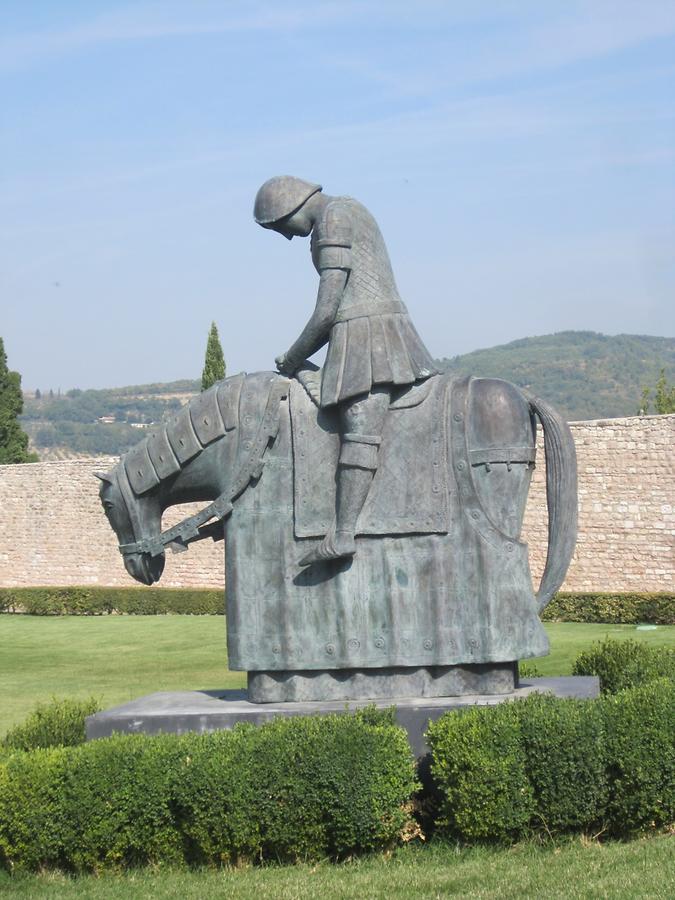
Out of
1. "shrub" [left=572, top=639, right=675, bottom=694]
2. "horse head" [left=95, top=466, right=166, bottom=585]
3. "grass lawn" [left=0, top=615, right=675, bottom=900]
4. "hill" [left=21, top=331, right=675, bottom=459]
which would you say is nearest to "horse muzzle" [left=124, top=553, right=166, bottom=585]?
"horse head" [left=95, top=466, right=166, bottom=585]

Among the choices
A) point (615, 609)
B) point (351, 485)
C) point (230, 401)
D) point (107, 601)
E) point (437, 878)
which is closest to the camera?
point (437, 878)

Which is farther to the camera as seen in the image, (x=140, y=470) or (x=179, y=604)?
(x=179, y=604)

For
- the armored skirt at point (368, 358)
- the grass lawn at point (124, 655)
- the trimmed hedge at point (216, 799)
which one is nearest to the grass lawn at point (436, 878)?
the trimmed hedge at point (216, 799)

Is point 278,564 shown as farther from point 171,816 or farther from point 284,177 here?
point 284,177

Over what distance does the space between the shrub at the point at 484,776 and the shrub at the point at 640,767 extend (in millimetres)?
395

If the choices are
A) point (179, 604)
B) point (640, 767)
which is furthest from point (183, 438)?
point (179, 604)

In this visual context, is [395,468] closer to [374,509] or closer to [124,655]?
[374,509]

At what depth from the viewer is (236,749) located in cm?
579

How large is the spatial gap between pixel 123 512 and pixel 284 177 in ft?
6.61

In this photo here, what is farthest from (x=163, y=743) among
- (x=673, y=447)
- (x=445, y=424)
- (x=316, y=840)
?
(x=673, y=447)

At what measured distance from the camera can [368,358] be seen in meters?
6.47

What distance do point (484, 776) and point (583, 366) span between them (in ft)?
461

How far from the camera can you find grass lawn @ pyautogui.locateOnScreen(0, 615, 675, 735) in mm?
13031

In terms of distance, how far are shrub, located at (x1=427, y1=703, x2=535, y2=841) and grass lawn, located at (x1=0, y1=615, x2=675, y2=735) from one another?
5416 mm
